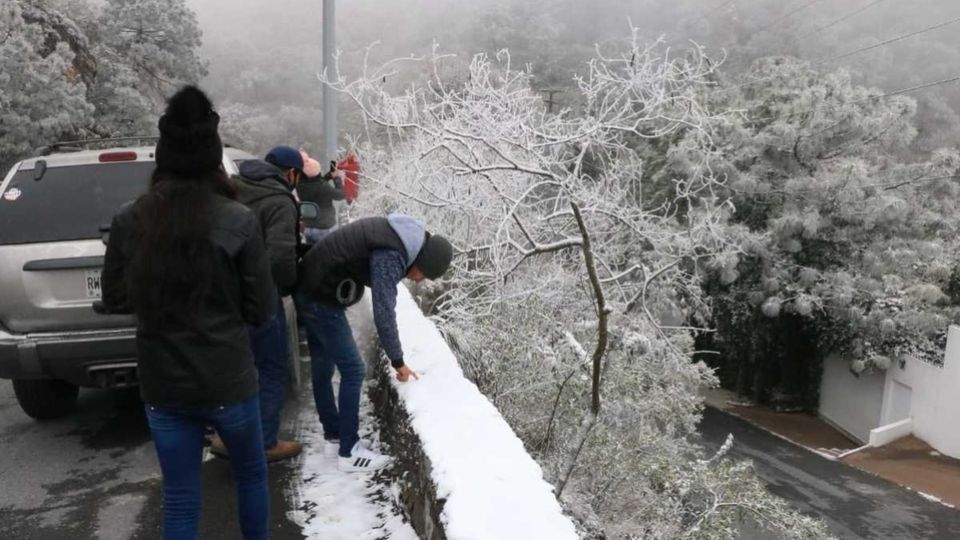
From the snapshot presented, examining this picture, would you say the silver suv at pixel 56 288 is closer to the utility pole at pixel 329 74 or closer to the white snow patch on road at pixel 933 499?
the utility pole at pixel 329 74

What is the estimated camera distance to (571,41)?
189 feet

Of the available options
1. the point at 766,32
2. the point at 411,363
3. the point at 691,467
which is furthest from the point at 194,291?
the point at 766,32

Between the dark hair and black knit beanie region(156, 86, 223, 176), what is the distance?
2.9 inches

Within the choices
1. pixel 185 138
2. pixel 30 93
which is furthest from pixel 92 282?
pixel 30 93

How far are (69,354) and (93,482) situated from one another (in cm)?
76

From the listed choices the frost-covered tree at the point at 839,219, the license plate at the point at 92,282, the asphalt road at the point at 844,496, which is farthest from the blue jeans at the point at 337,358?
the frost-covered tree at the point at 839,219

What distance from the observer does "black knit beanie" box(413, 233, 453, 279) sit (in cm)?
399

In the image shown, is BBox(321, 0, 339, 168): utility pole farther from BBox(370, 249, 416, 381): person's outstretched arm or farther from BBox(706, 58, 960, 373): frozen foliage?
BBox(706, 58, 960, 373): frozen foliage

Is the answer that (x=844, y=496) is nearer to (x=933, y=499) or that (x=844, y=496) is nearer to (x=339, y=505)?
(x=933, y=499)

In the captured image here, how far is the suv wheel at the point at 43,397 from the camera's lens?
5.21 meters

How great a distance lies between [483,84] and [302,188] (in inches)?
145

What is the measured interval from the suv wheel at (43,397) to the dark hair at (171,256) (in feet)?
11.2

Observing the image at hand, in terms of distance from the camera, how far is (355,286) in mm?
4047

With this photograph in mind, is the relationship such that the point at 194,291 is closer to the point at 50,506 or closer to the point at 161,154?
the point at 161,154
